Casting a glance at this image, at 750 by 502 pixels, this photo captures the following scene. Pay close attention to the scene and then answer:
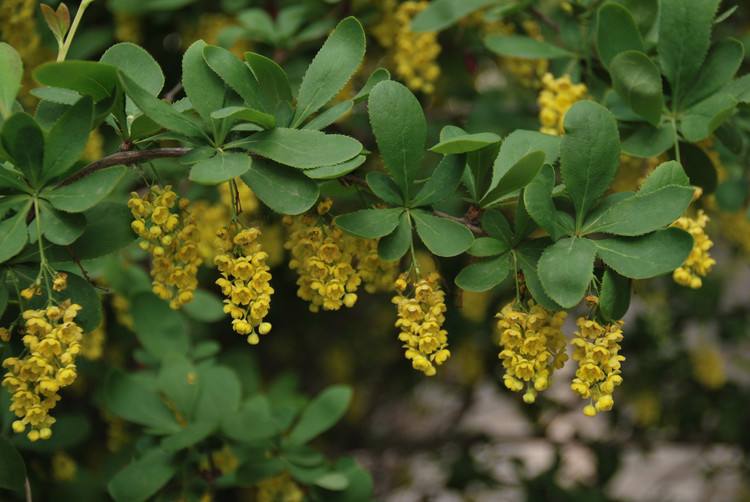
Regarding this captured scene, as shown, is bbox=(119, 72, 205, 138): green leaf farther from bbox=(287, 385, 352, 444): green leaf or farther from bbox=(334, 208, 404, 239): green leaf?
bbox=(287, 385, 352, 444): green leaf

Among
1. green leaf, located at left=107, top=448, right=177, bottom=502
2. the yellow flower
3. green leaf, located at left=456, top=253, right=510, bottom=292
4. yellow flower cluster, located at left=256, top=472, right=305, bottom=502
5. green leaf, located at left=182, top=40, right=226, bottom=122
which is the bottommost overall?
the yellow flower

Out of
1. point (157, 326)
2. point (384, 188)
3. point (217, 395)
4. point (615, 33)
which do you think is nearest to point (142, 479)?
point (217, 395)

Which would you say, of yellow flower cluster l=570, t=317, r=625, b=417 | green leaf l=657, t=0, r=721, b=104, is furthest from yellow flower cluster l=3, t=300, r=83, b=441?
green leaf l=657, t=0, r=721, b=104

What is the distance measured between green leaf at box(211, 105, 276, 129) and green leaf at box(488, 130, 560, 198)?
0.29m

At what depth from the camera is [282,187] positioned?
1026 millimetres

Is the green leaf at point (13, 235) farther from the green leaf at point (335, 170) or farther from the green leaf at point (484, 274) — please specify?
the green leaf at point (484, 274)

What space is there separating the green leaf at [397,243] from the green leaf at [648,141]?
0.39 m

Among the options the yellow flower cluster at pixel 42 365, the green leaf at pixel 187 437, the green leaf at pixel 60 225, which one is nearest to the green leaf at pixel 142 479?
the green leaf at pixel 187 437

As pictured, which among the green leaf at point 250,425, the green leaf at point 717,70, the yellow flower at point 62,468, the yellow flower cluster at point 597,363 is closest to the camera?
the yellow flower cluster at point 597,363

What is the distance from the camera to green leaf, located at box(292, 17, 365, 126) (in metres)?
1.09

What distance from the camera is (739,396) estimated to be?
2.50 meters

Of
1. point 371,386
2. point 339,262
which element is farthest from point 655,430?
point 339,262

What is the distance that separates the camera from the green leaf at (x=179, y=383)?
5.10ft

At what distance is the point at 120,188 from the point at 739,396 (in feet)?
5.95
